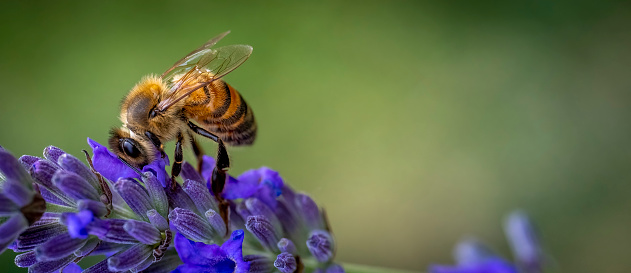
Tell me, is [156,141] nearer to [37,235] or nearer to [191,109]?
[191,109]

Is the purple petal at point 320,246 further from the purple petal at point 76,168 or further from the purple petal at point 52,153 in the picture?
the purple petal at point 52,153

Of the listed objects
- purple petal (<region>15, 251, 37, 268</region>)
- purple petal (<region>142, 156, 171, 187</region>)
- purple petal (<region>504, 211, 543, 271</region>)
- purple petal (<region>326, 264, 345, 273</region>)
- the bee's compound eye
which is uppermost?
the bee's compound eye

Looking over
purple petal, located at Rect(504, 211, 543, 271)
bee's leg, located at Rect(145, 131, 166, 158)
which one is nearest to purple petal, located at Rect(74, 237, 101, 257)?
bee's leg, located at Rect(145, 131, 166, 158)

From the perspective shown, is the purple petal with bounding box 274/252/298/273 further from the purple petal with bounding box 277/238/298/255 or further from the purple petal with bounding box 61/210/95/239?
the purple petal with bounding box 61/210/95/239

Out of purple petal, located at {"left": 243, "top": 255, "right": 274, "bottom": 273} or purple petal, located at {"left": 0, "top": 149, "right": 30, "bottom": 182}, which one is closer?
purple petal, located at {"left": 0, "top": 149, "right": 30, "bottom": 182}

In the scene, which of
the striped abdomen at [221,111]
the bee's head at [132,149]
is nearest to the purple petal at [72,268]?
the bee's head at [132,149]

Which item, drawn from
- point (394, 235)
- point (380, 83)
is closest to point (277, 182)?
point (394, 235)

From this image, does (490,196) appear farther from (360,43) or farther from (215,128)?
(215,128)
